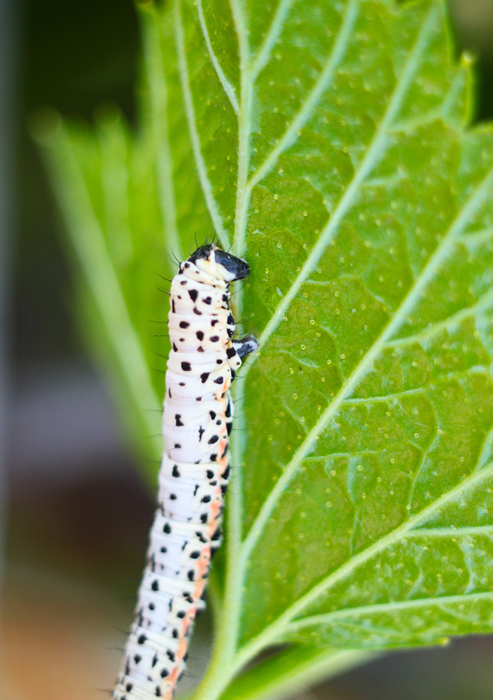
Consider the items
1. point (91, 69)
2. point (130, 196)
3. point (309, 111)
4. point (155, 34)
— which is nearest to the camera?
point (309, 111)

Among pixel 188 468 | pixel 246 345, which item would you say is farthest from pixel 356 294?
pixel 188 468

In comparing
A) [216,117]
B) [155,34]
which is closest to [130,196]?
[155,34]

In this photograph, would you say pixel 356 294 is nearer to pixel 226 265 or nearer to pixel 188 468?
pixel 226 265

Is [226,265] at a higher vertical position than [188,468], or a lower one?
higher

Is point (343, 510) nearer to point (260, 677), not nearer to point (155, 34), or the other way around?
point (260, 677)

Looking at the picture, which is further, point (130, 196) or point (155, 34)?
point (130, 196)

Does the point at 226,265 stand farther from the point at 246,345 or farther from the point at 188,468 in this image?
the point at 188,468
